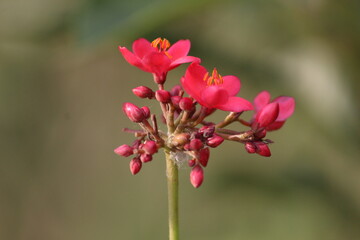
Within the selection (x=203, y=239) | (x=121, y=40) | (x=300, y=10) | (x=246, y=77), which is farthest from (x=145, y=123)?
(x=203, y=239)

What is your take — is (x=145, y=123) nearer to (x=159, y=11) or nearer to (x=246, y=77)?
(x=159, y=11)

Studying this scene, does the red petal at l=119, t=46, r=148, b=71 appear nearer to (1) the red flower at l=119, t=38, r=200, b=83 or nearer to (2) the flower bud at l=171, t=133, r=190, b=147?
(1) the red flower at l=119, t=38, r=200, b=83

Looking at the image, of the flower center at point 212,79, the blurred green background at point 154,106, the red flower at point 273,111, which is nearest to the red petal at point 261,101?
the red flower at point 273,111

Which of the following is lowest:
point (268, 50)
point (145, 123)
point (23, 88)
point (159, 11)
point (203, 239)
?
point (145, 123)

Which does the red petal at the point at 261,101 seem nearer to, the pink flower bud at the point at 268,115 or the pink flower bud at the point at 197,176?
the pink flower bud at the point at 268,115

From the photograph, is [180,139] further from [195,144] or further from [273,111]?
[273,111]

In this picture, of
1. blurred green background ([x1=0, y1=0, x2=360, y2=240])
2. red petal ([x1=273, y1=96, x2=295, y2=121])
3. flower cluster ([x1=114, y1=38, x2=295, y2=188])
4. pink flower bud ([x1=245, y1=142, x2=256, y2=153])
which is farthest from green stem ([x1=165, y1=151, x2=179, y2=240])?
blurred green background ([x1=0, y1=0, x2=360, y2=240])
